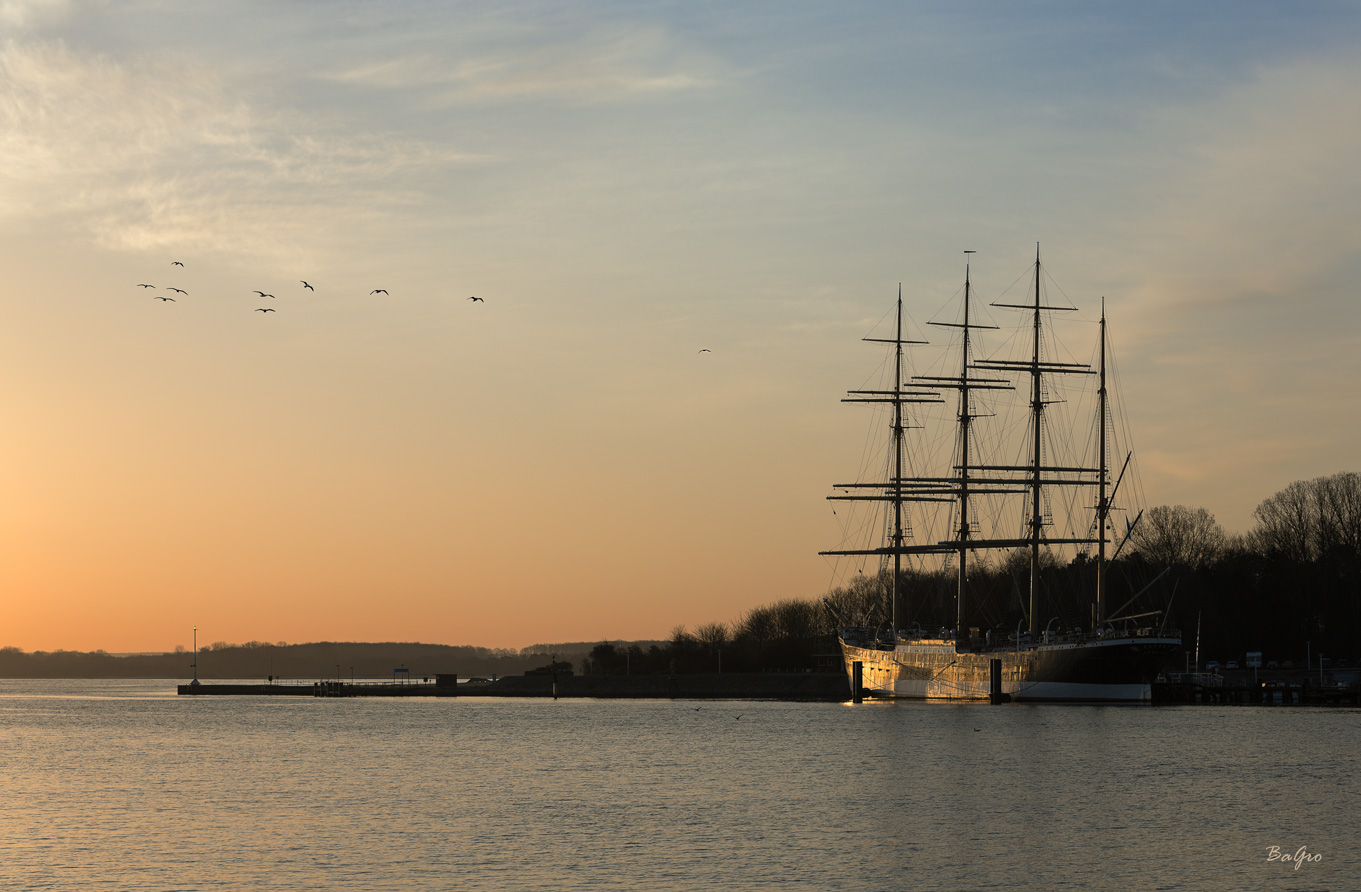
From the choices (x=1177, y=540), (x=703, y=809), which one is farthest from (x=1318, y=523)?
(x=703, y=809)

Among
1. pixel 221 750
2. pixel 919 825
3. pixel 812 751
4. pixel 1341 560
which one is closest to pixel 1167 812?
pixel 919 825

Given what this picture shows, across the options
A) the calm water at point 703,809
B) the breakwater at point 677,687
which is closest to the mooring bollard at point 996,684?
the breakwater at point 677,687

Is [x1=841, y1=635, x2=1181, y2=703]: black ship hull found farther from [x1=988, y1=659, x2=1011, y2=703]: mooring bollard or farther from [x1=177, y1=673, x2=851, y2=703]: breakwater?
[x1=177, y1=673, x2=851, y2=703]: breakwater

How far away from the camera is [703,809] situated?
46.2 m

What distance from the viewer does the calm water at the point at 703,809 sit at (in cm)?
3366

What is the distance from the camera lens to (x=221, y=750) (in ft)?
256

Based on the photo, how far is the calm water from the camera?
1325 inches

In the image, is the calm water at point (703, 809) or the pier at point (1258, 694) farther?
the pier at point (1258, 694)

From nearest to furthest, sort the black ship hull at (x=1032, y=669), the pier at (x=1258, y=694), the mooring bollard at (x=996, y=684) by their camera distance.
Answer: the black ship hull at (x=1032, y=669) < the pier at (x=1258, y=694) < the mooring bollard at (x=996, y=684)
